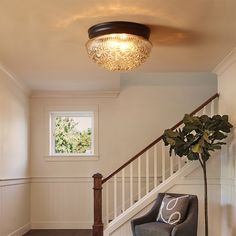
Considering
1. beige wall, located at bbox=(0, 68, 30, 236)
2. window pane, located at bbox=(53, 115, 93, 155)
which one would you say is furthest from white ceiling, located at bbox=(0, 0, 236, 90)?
window pane, located at bbox=(53, 115, 93, 155)

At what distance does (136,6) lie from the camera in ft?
10.5

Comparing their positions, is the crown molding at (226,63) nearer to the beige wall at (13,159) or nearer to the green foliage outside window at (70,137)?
the green foliage outside window at (70,137)

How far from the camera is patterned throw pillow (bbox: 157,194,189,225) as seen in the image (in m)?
4.41

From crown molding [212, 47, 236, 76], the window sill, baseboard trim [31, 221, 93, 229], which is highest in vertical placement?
crown molding [212, 47, 236, 76]

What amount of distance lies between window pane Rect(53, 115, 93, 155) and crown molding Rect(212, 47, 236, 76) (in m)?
2.56

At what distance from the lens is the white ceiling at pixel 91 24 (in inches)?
126

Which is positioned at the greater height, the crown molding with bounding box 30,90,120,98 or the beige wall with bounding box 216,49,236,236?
the crown molding with bounding box 30,90,120,98

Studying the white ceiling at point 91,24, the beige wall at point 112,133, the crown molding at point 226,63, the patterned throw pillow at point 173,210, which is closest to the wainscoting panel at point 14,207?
the beige wall at point 112,133

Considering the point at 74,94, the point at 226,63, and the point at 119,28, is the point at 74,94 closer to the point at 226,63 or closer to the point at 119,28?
the point at 226,63

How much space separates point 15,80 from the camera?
5.77 m

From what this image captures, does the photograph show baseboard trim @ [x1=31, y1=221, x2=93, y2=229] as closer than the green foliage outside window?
Yes

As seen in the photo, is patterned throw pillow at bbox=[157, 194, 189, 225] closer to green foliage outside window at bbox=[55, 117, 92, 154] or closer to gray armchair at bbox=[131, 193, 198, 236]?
gray armchair at bbox=[131, 193, 198, 236]

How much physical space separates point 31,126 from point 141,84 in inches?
83.2

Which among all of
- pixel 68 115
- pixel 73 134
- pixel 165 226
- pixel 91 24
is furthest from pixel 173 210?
pixel 68 115
